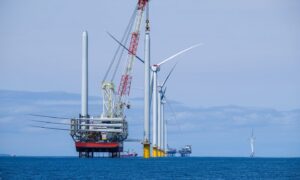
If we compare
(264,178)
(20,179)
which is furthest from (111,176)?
(264,178)

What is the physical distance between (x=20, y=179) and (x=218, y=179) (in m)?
29.6

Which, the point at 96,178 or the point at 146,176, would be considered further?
the point at 146,176

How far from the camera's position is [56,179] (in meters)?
117

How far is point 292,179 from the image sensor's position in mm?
122625

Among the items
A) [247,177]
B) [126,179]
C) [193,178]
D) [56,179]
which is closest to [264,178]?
[247,177]

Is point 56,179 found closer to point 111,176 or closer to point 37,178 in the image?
point 37,178

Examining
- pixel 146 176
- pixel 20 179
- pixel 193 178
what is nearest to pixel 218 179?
pixel 193 178

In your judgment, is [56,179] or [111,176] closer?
[56,179]

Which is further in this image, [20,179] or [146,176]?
[146,176]

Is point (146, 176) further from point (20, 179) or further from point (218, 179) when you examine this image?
point (20, 179)

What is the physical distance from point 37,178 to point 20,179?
2.78 m

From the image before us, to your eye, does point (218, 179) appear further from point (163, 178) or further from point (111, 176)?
point (111, 176)

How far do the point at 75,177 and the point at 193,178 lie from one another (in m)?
18.2

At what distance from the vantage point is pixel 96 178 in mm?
120875
